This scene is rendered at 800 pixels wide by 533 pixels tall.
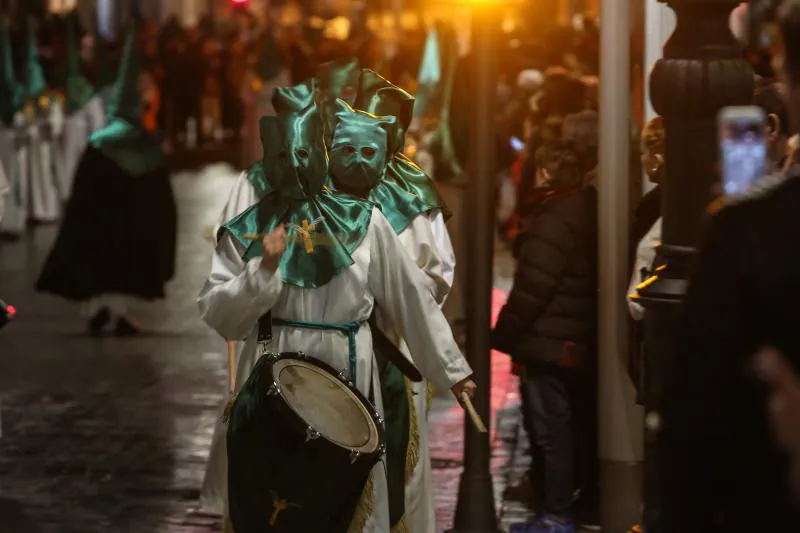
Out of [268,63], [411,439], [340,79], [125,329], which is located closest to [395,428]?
[411,439]

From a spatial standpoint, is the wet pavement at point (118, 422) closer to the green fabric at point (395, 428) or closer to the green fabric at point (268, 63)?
the green fabric at point (395, 428)

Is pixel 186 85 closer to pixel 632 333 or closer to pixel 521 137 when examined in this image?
pixel 521 137

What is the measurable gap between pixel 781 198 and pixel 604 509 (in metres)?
5.25

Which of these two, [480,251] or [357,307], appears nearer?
[357,307]

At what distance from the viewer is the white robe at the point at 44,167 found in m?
24.0

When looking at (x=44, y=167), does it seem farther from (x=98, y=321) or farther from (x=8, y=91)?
(x=98, y=321)

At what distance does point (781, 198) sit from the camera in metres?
3.13

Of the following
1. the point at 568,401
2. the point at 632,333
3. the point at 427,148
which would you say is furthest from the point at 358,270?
the point at 427,148

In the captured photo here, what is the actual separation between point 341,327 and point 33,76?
1747 cm

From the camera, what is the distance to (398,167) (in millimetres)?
8188

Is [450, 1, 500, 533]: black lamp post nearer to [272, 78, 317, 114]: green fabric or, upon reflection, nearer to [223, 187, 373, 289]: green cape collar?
[272, 78, 317, 114]: green fabric

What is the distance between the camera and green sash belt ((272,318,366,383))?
6461mm

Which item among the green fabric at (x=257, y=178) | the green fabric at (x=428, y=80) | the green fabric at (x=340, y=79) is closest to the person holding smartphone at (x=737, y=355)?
the green fabric at (x=257, y=178)

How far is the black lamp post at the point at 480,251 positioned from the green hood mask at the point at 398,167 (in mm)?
210
